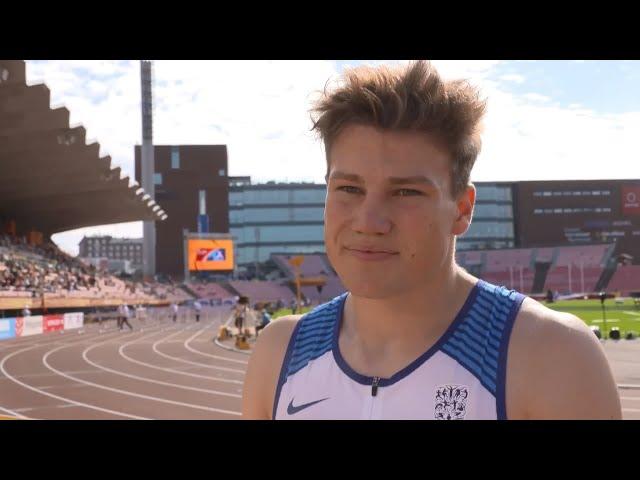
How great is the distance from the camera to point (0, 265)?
3080 cm

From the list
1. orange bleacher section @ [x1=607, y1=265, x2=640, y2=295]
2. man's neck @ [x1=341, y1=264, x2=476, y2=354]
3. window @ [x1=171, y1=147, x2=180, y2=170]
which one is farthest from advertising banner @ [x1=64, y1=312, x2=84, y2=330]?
orange bleacher section @ [x1=607, y1=265, x2=640, y2=295]

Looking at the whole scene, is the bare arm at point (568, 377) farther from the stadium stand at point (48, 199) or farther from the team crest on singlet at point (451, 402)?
the stadium stand at point (48, 199)

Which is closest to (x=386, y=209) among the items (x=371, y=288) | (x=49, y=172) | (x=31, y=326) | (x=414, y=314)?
(x=371, y=288)

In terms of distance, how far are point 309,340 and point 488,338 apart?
0.55 meters

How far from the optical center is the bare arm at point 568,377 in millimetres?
1491

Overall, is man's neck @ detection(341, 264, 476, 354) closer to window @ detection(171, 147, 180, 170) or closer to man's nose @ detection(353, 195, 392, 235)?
man's nose @ detection(353, 195, 392, 235)

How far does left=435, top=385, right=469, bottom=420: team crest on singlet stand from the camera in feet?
5.16

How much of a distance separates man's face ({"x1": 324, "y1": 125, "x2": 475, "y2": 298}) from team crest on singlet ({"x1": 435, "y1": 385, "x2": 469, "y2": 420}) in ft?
0.94

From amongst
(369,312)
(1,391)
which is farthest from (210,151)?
(369,312)

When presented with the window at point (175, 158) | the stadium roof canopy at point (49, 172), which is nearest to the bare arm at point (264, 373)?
the stadium roof canopy at point (49, 172)

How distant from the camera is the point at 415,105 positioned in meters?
1.60

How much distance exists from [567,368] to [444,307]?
1.23 ft

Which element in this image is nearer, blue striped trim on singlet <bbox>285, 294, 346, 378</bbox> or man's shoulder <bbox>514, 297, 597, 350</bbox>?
man's shoulder <bbox>514, 297, 597, 350</bbox>

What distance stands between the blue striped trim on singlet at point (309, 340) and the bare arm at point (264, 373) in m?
0.03
